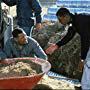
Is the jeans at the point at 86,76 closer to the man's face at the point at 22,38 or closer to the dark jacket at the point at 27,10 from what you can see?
the man's face at the point at 22,38

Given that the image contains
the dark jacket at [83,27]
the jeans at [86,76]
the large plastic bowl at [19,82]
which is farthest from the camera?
the jeans at [86,76]

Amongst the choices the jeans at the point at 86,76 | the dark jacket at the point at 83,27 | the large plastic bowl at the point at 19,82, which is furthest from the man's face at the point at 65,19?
the large plastic bowl at the point at 19,82

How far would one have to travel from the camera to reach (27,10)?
10.0 metres

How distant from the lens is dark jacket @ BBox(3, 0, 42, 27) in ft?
32.6

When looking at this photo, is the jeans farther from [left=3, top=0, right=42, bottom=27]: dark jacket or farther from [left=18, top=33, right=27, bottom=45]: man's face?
[left=3, top=0, right=42, bottom=27]: dark jacket

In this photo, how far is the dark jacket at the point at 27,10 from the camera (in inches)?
391

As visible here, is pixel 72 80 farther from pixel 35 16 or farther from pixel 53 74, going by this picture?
pixel 35 16

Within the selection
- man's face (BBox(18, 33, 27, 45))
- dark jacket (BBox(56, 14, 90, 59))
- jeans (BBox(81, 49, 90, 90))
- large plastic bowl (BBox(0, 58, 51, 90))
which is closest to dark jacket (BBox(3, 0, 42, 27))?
man's face (BBox(18, 33, 27, 45))

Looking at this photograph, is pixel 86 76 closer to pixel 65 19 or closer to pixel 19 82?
pixel 65 19

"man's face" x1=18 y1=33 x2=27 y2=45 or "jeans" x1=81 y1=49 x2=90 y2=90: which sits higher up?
"man's face" x1=18 y1=33 x2=27 y2=45

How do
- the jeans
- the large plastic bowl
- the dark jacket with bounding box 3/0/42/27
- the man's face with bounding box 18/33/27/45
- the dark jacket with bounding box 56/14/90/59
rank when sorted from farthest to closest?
the dark jacket with bounding box 3/0/42/27 < the man's face with bounding box 18/33/27/45 < the jeans < the dark jacket with bounding box 56/14/90/59 < the large plastic bowl

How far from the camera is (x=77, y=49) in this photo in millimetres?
10109

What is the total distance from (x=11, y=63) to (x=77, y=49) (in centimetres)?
255

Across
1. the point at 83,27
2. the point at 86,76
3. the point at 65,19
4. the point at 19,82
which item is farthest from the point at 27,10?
the point at 19,82
